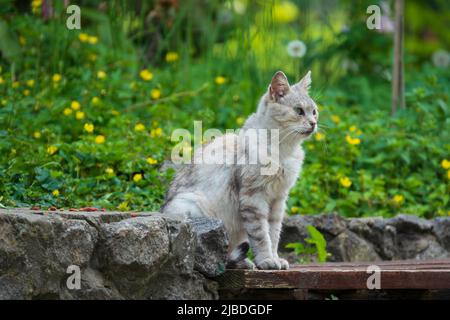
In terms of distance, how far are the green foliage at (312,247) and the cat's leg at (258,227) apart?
0.71 meters

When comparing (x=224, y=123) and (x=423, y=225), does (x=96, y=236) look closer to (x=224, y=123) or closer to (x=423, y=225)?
(x=423, y=225)

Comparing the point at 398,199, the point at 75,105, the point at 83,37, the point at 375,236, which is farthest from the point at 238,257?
the point at 83,37

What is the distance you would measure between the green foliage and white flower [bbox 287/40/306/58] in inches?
92.7

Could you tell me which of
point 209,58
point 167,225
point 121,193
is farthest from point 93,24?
point 167,225

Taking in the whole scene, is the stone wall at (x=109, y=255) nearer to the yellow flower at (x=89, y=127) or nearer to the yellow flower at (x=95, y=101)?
the yellow flower at (x=89, y=127)

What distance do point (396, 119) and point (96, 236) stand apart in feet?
12.6

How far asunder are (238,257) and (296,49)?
3.36 metres

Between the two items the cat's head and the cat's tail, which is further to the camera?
the cat's head

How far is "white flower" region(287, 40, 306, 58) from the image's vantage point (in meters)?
6.80

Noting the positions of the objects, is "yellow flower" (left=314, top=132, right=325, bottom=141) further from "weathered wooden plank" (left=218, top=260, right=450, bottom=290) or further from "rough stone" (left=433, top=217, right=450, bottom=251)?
"weathered wooden plank" (left=218, top=260, right=450, bottom=290)

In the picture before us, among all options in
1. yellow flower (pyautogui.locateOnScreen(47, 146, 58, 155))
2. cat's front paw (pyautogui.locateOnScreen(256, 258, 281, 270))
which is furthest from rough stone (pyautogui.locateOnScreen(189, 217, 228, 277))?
yellow flower (pyautogui.locateOnScreen(47, 146, 58, 155))

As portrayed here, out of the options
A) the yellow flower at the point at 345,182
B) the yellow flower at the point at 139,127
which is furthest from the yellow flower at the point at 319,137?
the yellow flower at the point at 139,127

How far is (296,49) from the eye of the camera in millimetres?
6824
